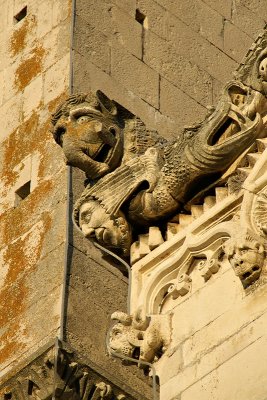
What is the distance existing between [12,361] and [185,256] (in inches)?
113

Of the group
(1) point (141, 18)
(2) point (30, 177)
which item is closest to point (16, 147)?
(2) point (30, 177)

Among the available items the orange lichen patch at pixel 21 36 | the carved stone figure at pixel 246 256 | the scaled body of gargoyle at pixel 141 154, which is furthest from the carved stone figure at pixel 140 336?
the orange lichen patch at pixel 21 36

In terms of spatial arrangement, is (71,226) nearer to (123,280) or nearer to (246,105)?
(123,280)

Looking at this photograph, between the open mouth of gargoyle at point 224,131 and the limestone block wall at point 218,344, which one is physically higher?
the open mouth of gargoyle at point 224,131

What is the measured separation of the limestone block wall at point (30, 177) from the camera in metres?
13.5

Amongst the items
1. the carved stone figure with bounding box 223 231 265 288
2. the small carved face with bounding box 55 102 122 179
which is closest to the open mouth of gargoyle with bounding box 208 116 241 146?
the carved stone figure with bounding box 223 231 265 288

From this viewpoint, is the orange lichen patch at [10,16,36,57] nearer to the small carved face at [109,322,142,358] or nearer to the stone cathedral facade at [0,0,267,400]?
the stone cathedral facade at [0,0,267,400]

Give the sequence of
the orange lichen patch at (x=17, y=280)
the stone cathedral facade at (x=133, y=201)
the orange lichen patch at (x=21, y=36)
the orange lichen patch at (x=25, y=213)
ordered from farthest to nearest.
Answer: the orange lichen patch at (x=21, y=36) → the orange lichen patch at (x=25, y=213) → the orange lichen patch at (x=17, y=280) → the stone cathedral facade at (x=133, y=201)

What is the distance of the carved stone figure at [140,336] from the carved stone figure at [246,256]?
0.65 metres

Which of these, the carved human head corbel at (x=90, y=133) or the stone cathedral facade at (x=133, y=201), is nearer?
the stone cathedral facade at (x=133, y=201)

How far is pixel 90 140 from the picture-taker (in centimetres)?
1212

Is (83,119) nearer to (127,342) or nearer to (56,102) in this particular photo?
(127,342)

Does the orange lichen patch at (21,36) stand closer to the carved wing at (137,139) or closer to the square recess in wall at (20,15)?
the square recess in wall at (20,15)

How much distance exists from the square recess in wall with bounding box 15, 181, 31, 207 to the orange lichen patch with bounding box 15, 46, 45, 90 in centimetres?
113
